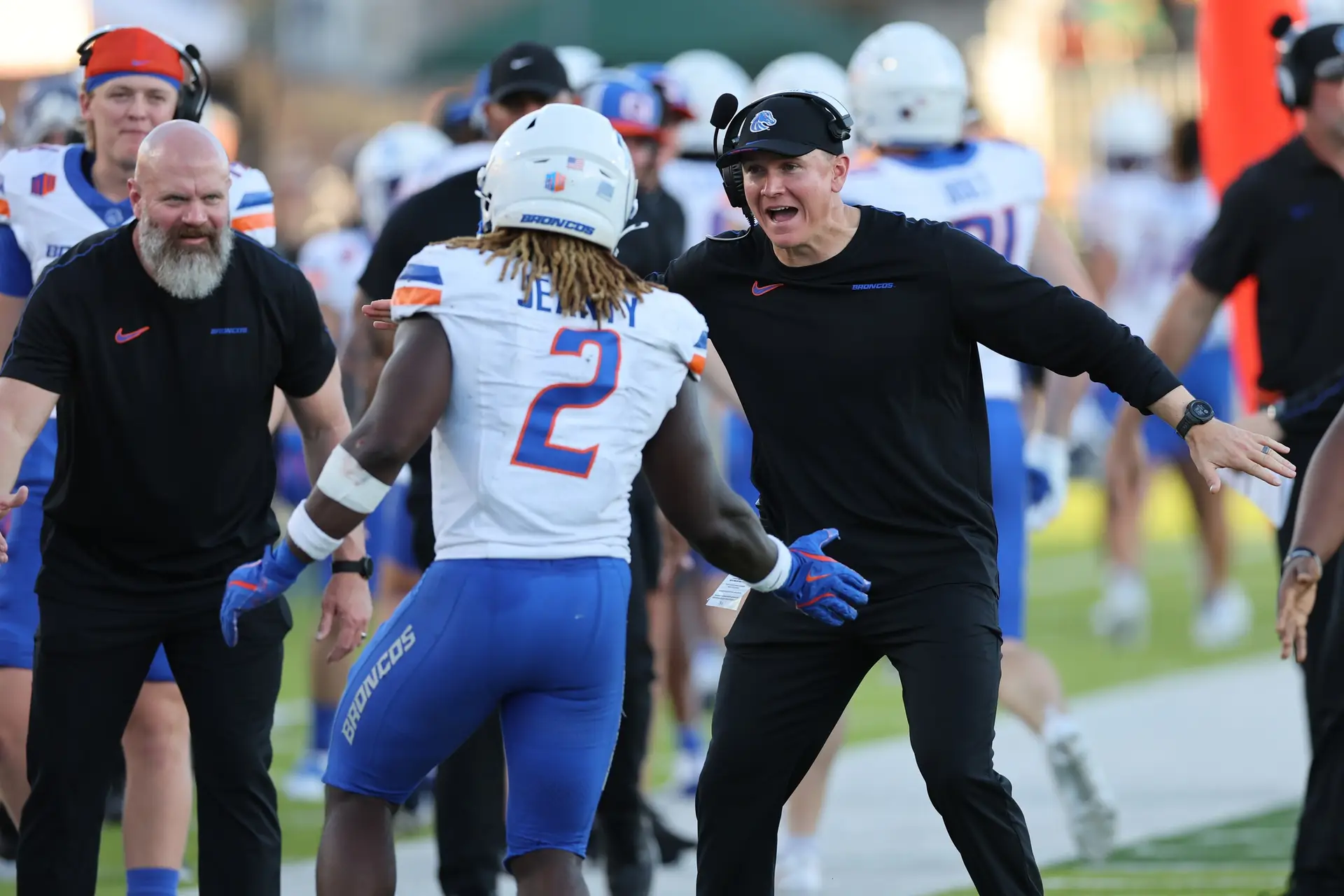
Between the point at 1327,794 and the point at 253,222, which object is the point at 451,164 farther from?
the point at 1327,794

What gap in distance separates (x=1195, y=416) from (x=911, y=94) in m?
2.42

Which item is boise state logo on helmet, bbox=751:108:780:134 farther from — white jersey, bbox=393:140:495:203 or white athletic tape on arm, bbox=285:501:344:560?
white jersey, bbox=393:140:495:203

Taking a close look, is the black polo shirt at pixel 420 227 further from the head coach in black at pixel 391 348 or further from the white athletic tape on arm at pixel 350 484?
the white athletic tape on arm at pixel 350 484

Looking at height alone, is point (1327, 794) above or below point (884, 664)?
below

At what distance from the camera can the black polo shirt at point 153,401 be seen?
A: 16.7 ft

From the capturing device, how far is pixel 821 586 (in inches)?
190

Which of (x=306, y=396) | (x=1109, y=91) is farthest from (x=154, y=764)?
(x=1109, y=91)

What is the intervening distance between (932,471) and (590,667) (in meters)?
1.01

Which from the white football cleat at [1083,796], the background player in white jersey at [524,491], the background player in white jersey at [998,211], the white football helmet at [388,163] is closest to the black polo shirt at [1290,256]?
the background player in white jersey at [998,211]

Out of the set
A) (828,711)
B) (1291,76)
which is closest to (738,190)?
(828,711)

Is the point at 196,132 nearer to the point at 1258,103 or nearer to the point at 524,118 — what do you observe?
the point at 524,118

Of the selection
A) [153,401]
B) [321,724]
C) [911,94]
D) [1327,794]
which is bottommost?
[1327,794]

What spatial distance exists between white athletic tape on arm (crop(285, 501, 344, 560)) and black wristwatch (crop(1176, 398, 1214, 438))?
1854 mm

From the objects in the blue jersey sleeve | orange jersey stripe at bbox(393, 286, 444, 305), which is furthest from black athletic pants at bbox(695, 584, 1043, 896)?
the blue jersey sleeve
